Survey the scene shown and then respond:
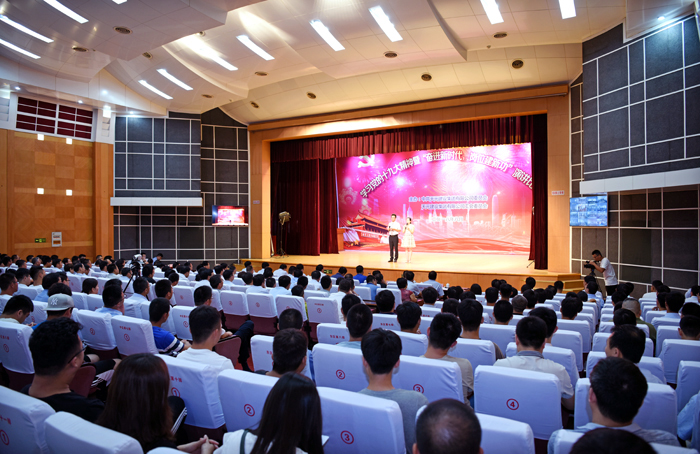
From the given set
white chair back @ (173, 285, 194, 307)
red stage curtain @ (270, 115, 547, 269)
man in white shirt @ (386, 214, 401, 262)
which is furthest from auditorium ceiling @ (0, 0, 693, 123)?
white chair back @ (173, 285, 194, 307)

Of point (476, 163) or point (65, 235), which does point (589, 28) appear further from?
point (65, 235)

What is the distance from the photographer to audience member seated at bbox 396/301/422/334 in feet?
11.2

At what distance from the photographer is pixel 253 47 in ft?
33.0

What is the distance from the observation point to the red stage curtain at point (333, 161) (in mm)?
11891

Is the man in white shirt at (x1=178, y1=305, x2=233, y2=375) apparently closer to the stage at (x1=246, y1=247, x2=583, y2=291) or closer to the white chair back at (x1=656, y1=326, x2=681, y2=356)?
the white chair back at (x1=656, y1=326, x2=681, y2=356)

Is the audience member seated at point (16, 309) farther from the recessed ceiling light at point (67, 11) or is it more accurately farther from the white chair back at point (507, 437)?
the recessed ceiling light at point (67, 11)

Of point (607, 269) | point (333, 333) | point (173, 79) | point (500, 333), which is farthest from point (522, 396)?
point (173, 79)

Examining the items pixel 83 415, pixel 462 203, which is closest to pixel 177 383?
pixel 83 415

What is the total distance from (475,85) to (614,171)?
4.19m

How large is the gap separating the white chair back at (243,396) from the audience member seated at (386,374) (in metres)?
0.46

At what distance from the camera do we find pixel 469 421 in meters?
1.21

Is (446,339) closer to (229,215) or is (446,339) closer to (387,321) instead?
(387,321)

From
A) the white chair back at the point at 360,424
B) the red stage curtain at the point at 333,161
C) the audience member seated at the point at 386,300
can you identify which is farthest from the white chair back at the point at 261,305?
the red stage curtain at the point at 333,161

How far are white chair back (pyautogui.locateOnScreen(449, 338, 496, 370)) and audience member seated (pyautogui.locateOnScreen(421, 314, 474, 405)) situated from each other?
225 millimetres
